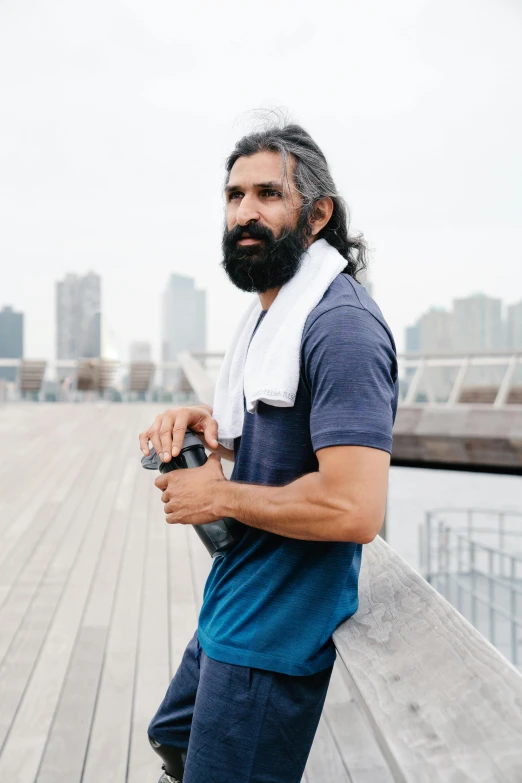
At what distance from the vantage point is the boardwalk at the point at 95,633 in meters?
2.05

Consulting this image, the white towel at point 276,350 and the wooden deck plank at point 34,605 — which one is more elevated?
the white towel at point 276,350

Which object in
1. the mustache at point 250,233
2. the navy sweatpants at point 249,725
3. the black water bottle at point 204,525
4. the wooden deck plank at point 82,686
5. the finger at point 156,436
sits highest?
the mustache at point 250,233

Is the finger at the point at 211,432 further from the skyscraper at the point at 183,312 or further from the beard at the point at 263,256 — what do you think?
the skyscraper at the point at 183,312

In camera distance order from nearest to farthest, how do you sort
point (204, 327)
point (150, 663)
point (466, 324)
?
point (150, 663) → point (466, 324) → point (204, 327)

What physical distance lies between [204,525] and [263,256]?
0.48 meters

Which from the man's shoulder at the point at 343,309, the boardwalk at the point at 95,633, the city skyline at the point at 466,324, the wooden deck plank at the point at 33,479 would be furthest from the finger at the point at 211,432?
the city skyline at the point at 466,324

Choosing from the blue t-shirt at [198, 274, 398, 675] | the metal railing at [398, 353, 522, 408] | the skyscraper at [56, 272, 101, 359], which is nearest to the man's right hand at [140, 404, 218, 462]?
the blue t-shirt at [198, 274, 398, 675]

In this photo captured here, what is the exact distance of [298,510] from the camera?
106 cm

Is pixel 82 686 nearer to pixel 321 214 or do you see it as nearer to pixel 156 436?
pixel 156 436

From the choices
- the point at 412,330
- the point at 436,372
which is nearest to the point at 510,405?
the point at 436,372

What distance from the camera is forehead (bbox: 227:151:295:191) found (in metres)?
1.30

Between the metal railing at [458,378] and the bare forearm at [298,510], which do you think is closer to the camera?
the bare forearm at [298,510]

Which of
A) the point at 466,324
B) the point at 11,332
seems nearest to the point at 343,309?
the point at 466,324

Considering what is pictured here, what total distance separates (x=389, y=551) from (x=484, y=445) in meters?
8.54
